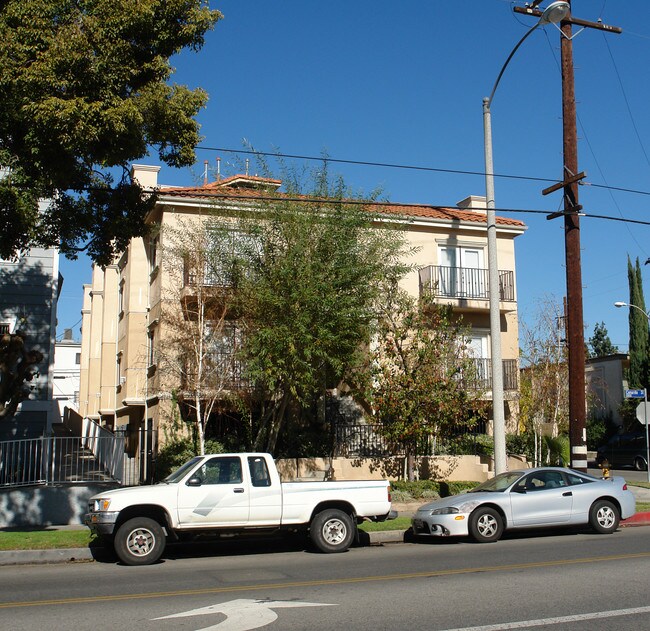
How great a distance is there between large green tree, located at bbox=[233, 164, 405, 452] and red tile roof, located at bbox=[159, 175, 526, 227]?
40cm

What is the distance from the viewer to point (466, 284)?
2584cm

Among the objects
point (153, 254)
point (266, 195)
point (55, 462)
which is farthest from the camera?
point (153, 254)

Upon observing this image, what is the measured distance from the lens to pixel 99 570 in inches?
461

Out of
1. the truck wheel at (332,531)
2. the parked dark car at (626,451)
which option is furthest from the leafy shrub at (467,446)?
the parked dark car at (626,451)

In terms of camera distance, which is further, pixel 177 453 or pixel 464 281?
pixel 464 281

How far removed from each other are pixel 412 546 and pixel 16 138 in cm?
996

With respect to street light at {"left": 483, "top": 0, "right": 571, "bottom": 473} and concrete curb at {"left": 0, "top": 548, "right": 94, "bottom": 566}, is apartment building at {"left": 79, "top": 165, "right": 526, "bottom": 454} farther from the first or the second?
concrete curb at {"left": 0, "top": 548, "right": 94, "bottom": 566}

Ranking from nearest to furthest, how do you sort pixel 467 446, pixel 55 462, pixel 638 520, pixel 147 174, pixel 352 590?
1. pixel 352 590
2. pixel 638 520
3. pixel 55 462
4. pixel 467 446
5. pixel 147 174

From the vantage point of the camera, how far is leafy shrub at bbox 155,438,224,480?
20.7 metres

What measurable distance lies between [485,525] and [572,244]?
7.14 meters

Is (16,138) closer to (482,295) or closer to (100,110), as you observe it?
(100,110)

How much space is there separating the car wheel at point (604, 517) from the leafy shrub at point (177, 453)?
10008mm

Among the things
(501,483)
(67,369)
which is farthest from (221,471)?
(67,369)

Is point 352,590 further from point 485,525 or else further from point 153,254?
point 153,254
